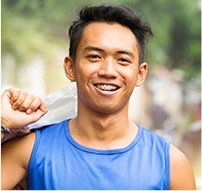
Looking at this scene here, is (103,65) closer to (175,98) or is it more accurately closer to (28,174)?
(28,174)

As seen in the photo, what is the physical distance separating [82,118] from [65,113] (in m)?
0.18

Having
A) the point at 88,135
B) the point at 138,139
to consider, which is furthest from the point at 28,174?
the point at 138,139

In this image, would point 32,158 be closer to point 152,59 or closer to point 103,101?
point 103,101

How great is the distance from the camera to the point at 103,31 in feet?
5.13

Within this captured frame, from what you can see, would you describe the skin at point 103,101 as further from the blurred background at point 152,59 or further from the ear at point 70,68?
the blurred background at point 152,59

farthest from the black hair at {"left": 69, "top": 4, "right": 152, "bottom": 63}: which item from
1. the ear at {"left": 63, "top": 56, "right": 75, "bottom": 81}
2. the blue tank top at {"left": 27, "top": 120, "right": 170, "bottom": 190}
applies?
the blue tank top at {"left": 27, "top": 120, "right": 170, "bottom": 190}

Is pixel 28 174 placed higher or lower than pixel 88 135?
lower

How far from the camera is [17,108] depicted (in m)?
1.52

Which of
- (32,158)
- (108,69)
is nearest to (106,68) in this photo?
(108,69)

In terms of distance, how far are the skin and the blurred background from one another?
3.45m

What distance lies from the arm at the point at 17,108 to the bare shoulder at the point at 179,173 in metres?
0.39

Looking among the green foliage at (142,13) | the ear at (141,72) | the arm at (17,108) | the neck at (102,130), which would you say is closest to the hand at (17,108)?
the arm at (17,108)

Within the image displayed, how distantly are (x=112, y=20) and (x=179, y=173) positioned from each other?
18.3 inches

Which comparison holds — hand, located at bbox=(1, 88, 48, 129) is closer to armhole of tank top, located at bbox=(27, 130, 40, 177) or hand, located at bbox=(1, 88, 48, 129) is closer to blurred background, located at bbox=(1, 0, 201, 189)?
armhole of tank top, located at bbox=(27, 130, 40, 177)
